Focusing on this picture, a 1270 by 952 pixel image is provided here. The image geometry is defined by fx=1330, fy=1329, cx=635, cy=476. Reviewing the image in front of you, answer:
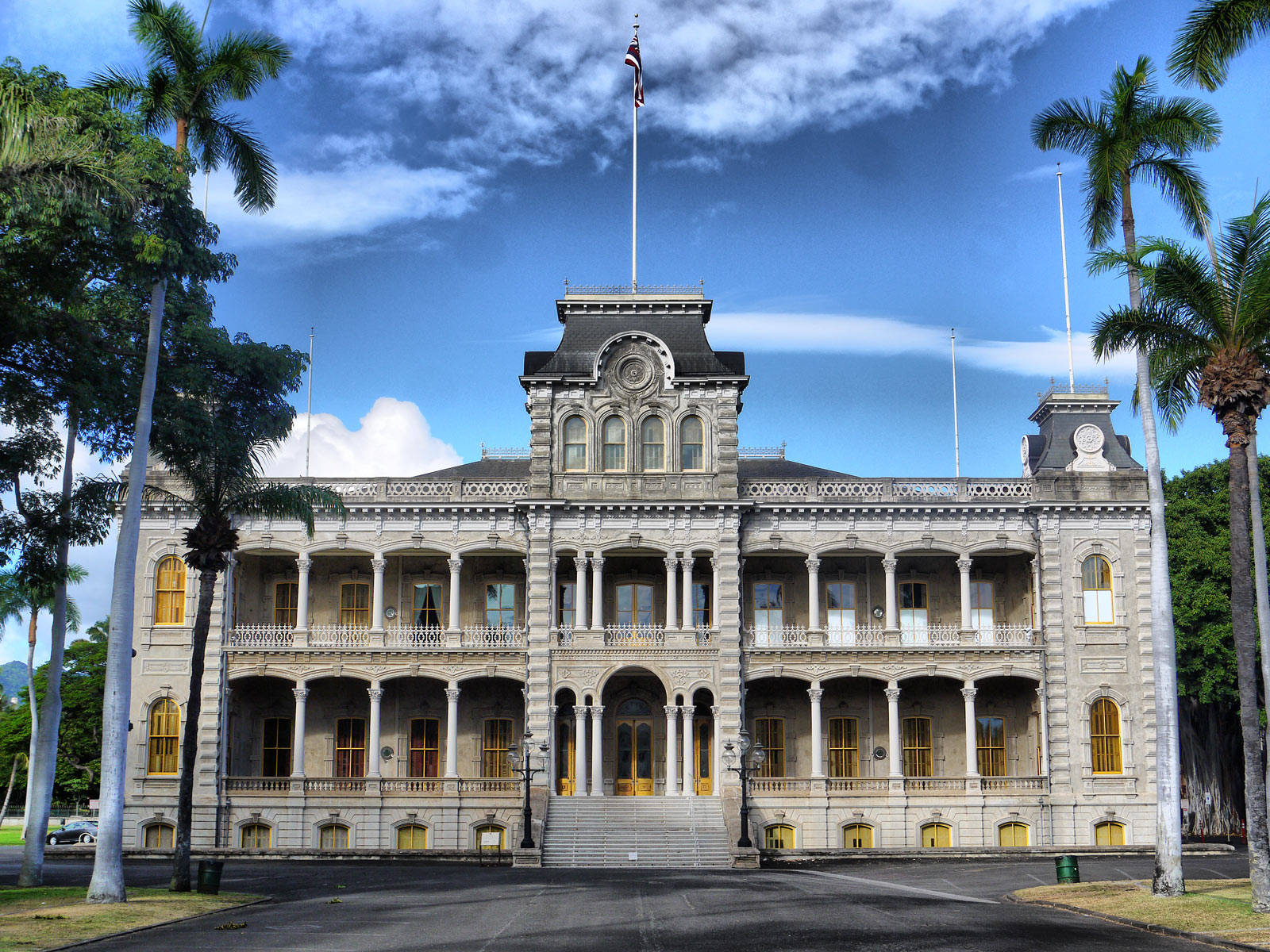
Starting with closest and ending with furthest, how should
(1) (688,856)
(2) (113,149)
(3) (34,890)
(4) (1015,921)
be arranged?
1. (4) (1015,921)
2. (2) (113,149)
3. (3) (34,890)
4. (1) (688,856)

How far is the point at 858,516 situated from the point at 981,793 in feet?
32.1

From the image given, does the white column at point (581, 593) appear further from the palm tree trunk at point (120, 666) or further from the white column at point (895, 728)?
the palm tree trunk at point (120, 666)

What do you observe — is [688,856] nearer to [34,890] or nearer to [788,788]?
[788,788]

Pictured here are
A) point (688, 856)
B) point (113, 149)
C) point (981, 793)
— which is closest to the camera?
point (113, 149)

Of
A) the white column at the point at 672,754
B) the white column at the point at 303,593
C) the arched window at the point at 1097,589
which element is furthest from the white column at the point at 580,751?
the arched window at the point at 1097,589

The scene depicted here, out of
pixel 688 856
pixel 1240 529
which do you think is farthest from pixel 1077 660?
pixel 1240 529

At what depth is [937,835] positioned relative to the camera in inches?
1694

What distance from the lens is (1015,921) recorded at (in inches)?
924

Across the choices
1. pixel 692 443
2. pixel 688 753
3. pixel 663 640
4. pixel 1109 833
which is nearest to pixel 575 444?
pixel 692 443

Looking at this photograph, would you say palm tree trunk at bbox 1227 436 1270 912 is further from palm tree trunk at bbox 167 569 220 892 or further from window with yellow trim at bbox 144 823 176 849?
window with yellow trim at bbox 144 823 176 849

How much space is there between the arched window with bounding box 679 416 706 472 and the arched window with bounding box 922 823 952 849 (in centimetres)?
1383

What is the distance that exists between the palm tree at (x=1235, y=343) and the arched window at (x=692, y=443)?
1838 centimetres

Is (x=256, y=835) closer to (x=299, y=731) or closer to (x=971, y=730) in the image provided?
(x=299, y=731)

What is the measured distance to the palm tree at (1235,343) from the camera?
77.4 ft
